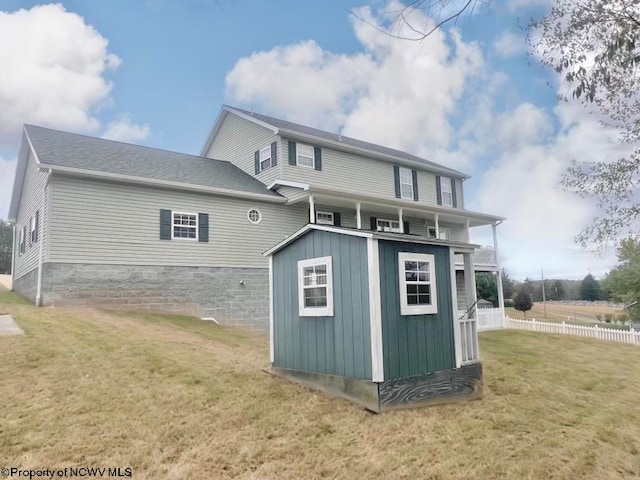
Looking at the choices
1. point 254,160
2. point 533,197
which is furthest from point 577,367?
point 254,160

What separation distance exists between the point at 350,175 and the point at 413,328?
1366cm

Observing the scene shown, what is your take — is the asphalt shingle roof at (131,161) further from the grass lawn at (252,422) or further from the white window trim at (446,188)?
the white window trim at (446,188)

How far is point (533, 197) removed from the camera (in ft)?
40.7

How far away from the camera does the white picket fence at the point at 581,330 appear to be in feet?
55.4

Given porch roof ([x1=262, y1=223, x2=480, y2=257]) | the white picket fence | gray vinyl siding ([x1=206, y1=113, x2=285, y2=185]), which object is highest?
gray vinyl siding ([x1=206, y1=113, x2=285, y2=185])

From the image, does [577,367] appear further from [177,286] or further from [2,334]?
[2,334]

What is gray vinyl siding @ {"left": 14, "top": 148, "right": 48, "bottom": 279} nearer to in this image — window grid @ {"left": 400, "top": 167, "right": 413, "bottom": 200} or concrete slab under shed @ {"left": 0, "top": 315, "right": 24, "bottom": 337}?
concrete slab under shed @ {"left": 0, "top": 315, "right": 24, "bottom": 337}

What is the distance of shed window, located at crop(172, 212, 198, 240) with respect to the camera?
14.5 m

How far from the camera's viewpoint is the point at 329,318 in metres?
6.98

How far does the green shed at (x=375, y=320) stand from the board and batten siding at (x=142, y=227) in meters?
7.44

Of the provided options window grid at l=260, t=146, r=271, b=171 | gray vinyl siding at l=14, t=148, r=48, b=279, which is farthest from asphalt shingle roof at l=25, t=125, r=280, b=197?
gray vinyl siding at l=14, t=148, r=48, b=279

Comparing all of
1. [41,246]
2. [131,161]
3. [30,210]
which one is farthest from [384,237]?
[30,210]

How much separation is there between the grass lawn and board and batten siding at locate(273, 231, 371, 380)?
517mm

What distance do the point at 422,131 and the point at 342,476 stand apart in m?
15.5
